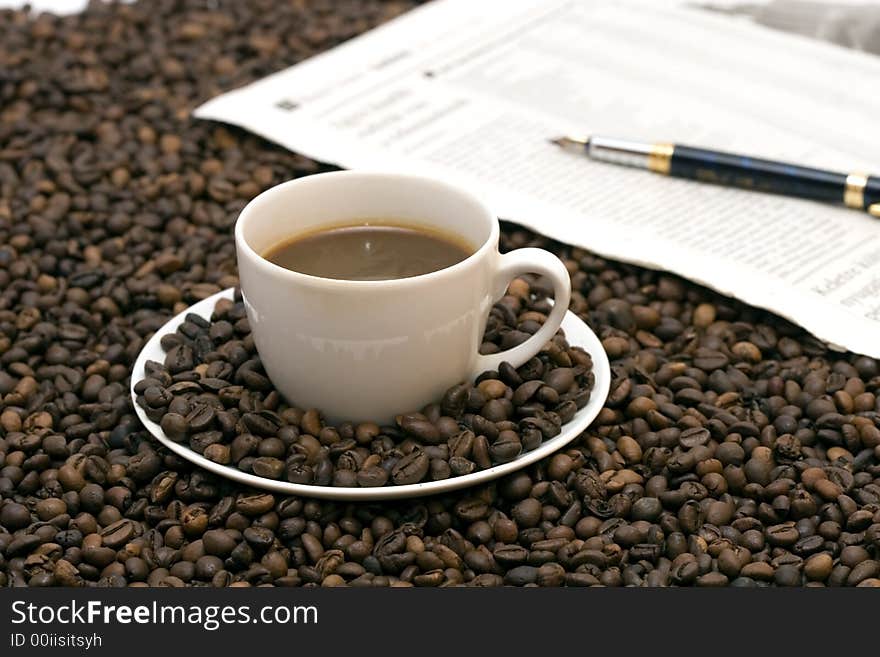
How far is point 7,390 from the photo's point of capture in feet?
4.48

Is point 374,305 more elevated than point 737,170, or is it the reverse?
point 374,305

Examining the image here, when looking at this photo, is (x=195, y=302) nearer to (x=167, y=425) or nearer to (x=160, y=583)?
(x=167, y=425)

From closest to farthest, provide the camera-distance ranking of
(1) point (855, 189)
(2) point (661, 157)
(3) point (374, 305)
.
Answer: (3) point (374, 305)
(1) point (855, 189)
(2) point (661, 157)

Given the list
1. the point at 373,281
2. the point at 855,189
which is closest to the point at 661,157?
the point at 855,189

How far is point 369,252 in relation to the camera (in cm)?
125

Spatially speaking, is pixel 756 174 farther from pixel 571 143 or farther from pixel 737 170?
pixel 571 143

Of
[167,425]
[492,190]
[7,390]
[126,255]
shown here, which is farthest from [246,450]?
[492,190]

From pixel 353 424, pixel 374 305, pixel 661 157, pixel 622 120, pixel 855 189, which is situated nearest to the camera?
pixel 374 305

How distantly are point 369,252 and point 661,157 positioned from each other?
0.66 meters

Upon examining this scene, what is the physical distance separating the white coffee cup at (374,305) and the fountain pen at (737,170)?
59cm

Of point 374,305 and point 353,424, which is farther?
point 353,424

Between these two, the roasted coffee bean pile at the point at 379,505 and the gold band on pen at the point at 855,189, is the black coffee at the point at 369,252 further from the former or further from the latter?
the gold band on pen at the point at 855,189

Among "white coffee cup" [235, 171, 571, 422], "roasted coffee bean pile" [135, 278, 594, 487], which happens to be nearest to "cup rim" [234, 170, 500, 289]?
"white coffee cup" [235, 171, 571, 422]

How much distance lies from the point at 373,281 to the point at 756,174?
77 centimetres
